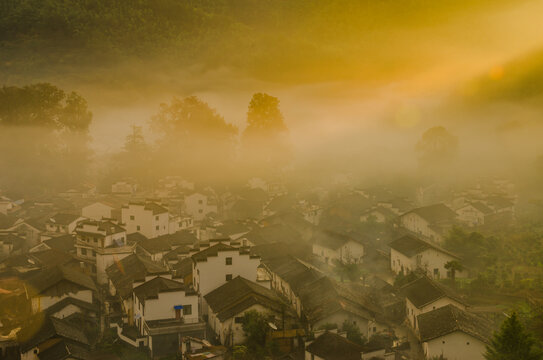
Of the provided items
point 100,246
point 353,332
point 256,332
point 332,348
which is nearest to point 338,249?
point 353,332

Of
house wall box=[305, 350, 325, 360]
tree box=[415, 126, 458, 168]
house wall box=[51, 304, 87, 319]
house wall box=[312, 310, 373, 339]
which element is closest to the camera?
house wall box=[305, 350, 325, 360]

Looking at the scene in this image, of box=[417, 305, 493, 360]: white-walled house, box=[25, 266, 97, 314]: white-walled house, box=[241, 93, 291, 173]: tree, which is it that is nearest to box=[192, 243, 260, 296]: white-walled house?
box=[25, 266, 97, 314]: white-walled house

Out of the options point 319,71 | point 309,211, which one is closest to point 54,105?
point 309,211

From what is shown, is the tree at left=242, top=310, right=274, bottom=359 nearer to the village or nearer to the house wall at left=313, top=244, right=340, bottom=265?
the village

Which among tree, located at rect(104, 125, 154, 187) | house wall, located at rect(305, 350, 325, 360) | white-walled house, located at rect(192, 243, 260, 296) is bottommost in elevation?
house wall, located at rect(305, 350, 325, 360)

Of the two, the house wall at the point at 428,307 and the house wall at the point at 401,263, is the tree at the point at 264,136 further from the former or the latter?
the house wall at the point at 428,307

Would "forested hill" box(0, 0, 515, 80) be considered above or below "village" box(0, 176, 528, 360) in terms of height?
above
